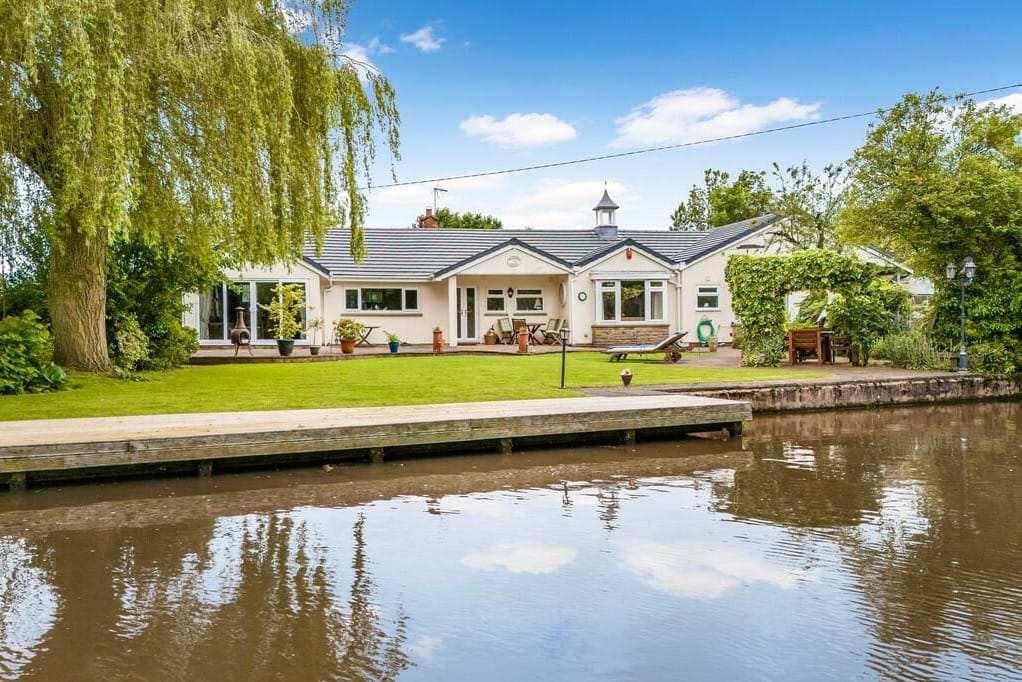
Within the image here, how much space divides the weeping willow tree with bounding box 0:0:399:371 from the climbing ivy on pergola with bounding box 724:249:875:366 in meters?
9.72

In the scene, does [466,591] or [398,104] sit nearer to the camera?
[466,591]

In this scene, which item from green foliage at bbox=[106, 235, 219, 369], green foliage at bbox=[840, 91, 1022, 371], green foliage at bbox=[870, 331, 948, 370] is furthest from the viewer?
green foliage at bbox=[870, 331, 948, 370]

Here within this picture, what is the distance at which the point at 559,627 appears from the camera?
4.13 meters

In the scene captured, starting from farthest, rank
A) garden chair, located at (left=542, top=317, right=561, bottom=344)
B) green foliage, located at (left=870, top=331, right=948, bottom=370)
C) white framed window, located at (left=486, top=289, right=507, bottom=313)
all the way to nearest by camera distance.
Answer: white framed window, located at (left=486, top=289, right=507, bottom=313), garden chair, located at (left=542, top=317, right=561, bottom=344), green foliage, located at (left=870, top=331, right=948, bottom=370)

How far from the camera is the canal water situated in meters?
3.72

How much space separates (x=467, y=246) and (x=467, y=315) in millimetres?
3211

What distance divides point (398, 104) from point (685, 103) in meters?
21.4

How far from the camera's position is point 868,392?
14.1 m

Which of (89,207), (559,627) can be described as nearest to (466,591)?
(559,627)

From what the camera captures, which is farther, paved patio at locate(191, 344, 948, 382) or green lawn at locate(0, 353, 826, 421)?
paved patio at locate(191, 344, 948, 382)

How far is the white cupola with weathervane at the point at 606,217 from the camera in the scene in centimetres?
3086

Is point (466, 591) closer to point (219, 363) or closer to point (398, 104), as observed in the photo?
point (398, 104)

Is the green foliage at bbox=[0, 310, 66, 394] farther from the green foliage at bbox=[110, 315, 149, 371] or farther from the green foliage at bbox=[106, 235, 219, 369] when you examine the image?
the green foliage at bbox=[106, 235, 219, 369]

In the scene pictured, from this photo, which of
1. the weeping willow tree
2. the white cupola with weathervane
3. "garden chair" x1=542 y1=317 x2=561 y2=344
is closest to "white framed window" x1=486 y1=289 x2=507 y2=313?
"garden chair" x1=542 y1=317 x2=561 y2=344
